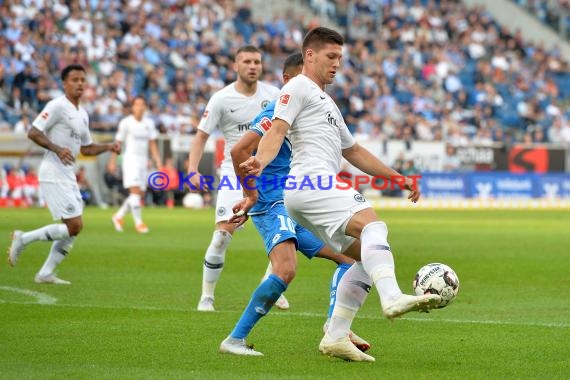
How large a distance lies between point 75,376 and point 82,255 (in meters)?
10.3

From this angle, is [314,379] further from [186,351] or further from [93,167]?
[93,167]

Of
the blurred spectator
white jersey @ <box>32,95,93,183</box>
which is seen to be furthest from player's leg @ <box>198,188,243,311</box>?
the blurred spectator

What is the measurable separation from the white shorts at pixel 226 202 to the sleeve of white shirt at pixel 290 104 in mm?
3788

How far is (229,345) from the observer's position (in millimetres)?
8273

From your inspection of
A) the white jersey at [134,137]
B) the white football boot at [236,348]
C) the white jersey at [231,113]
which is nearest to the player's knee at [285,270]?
the white football boot at [236,348]

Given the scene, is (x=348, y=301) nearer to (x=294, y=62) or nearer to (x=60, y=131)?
(x=294, y=62)

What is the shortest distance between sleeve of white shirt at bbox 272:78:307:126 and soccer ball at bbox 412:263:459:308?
1419 mm

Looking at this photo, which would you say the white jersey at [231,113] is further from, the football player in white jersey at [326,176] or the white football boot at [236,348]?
the white football boot at [236,348]

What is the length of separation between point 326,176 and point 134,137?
16624mm

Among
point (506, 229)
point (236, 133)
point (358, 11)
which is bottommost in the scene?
point (506, 229)

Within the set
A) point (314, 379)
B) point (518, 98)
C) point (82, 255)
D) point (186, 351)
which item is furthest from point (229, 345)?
point (518, 98)

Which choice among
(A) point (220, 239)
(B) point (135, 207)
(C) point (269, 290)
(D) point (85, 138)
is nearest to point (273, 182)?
(C) point (269, 290)

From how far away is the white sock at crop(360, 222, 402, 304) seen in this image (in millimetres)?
7395

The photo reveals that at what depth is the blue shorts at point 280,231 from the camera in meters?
8.73
